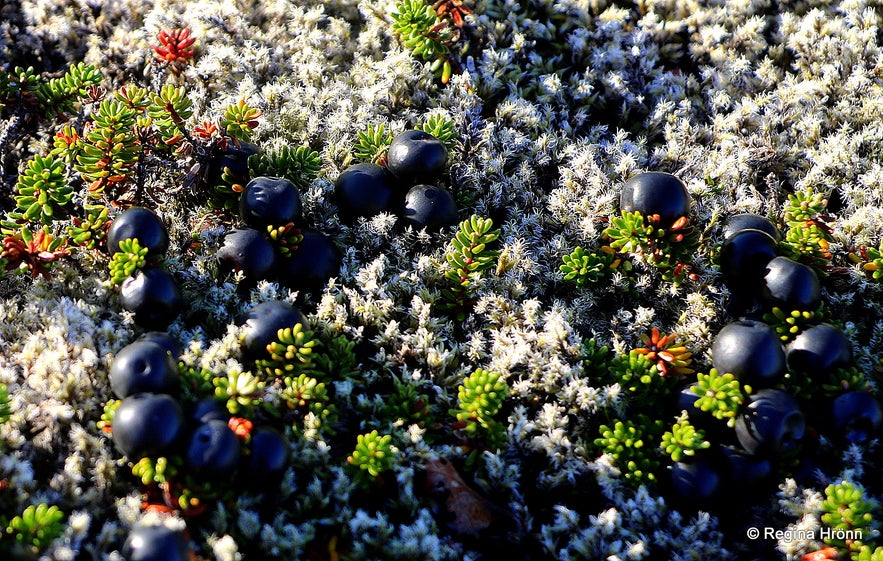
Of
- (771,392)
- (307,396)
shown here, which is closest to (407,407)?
(307,396)

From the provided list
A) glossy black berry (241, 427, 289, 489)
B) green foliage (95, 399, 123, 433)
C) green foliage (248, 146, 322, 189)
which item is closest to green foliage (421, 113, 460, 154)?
green foliage (248, 146, 322, 189)

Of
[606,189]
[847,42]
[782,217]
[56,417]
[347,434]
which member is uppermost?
[847,42]

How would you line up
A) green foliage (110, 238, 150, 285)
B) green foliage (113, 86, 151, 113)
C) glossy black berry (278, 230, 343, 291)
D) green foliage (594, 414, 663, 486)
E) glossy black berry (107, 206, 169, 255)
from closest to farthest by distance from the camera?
1. green foliage (594, 414, 663, 486)
2. green foliage (110, 238, 150, 285)
3. glossy black berry (107, 206, 169, 255)
4. glossy black berry (278, 230, 343, 291)
5. green foliage (113, 86, 151, 113)

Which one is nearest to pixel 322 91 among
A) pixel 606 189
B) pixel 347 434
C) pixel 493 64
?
pixel 493 64

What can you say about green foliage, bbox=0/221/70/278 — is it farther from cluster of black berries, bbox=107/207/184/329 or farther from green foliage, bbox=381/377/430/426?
green foliage, bbox=381/377/430/426

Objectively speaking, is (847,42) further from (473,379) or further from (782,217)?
(473,379)
